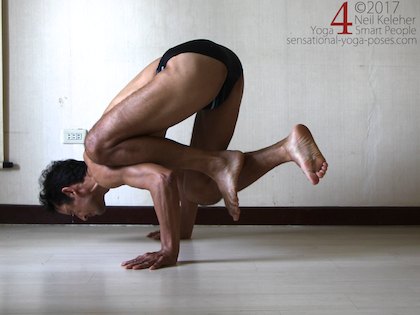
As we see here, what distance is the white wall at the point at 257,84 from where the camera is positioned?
2943mm

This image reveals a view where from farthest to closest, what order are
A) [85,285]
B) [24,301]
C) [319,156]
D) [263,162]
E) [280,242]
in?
[280,242] < [263,162] < [319,156] < [85,285] < [24,301]

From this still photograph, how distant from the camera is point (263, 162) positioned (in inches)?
79.1

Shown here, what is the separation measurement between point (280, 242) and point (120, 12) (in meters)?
1.57

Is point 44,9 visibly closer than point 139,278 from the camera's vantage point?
No

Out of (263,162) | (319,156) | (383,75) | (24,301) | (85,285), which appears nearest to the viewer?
(24,301)

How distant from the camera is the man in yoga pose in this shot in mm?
1855

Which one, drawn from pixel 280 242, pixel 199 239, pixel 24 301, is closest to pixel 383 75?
pixel 280 242

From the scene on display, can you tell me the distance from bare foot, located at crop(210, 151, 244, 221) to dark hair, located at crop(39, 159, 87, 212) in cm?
58

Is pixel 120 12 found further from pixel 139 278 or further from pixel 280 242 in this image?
pixel 139 278

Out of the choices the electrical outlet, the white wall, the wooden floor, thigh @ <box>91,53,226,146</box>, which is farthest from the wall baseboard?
thigh @ <box>91,53,226,146</box>

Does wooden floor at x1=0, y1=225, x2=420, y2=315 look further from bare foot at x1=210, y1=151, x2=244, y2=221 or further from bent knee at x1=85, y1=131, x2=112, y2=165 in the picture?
bent knee at x1=85, y1=131, x2=112, y2=165

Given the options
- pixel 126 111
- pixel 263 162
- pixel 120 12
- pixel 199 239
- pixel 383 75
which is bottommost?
pixel 199 239

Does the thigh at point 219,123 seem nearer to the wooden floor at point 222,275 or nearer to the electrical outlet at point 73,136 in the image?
the wooden floor at point 222,275
